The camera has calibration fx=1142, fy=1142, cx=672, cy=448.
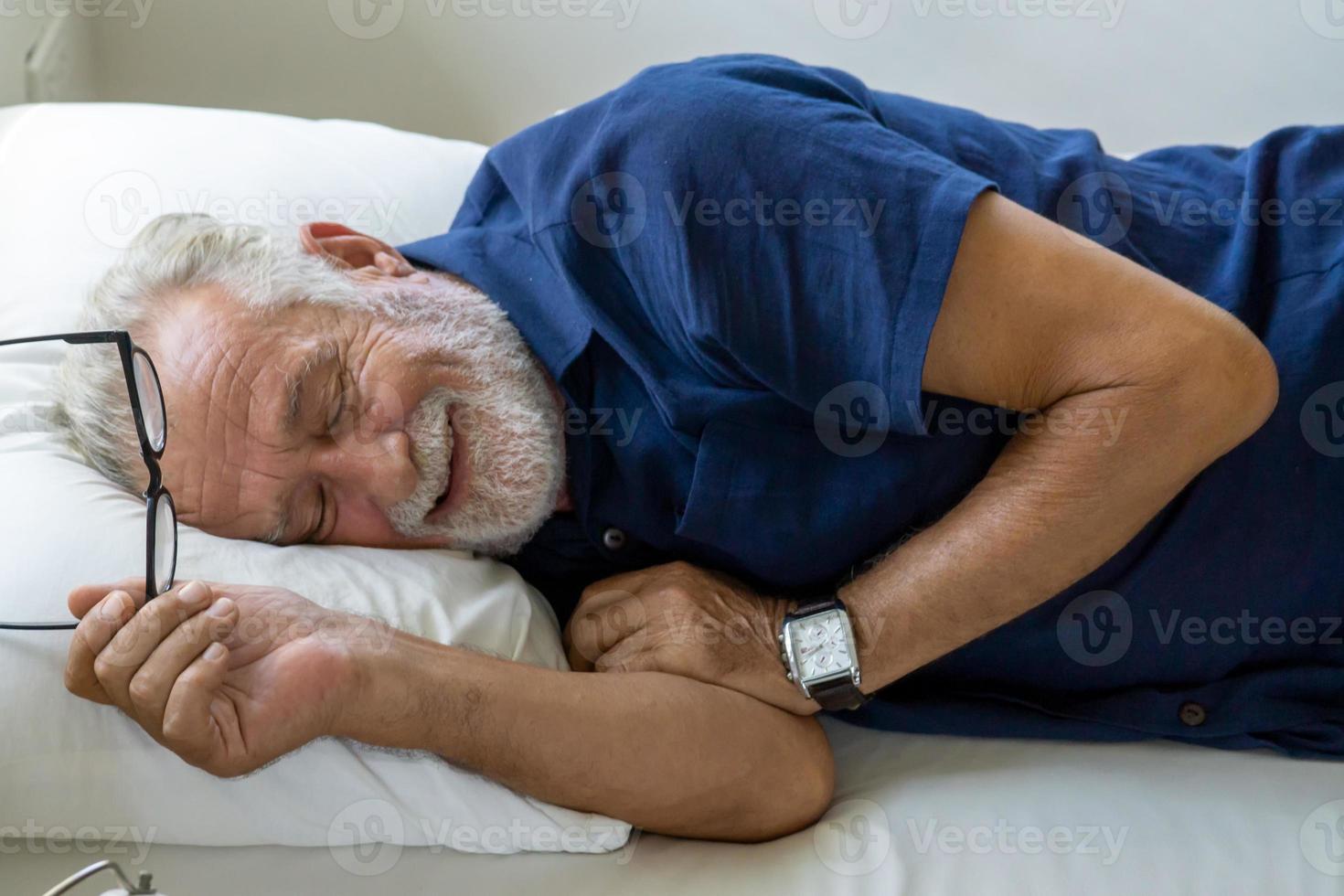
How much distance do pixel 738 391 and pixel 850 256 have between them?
0.19 m

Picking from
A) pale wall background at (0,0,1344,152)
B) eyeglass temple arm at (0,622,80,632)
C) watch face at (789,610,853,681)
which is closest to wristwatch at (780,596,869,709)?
watch face at (789,610,853,681)

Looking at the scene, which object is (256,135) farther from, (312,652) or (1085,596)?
(1085,596)

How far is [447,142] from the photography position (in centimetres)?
158

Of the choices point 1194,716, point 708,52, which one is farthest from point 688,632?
point 708,52

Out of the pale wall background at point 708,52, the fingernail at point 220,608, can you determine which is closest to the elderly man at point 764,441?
the fingernail at point 220,608

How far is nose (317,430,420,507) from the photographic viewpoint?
1.09 meters

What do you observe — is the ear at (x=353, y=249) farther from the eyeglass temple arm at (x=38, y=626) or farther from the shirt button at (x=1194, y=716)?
the shirt button at (x=1194, y=716)

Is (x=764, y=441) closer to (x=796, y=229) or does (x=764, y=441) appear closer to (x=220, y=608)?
(x=796, y=229)

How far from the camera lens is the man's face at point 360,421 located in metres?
1.07

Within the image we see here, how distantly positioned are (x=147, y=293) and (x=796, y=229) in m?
0.64

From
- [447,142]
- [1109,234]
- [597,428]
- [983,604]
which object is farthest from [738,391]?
[447,142]

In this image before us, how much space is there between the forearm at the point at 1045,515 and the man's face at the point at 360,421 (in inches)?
14.2

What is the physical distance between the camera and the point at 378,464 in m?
1.09

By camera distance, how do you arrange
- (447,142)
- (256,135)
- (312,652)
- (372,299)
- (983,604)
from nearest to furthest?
(312,652) → (983,604) → (372,299) → (256,135) → (447,142)
